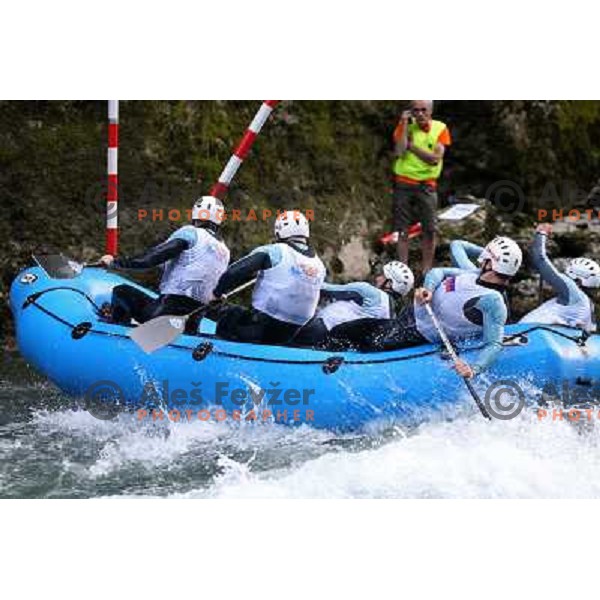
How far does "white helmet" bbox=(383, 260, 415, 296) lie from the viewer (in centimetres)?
875

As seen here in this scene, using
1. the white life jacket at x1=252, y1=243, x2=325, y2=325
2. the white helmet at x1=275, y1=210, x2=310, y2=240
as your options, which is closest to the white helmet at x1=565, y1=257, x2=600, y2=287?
the white life jacket at x1=252, y1=243, x2=325, y2=325

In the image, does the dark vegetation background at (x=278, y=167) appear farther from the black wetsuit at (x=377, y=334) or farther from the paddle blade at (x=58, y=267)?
the black wetsuit at (x=377, y=334)

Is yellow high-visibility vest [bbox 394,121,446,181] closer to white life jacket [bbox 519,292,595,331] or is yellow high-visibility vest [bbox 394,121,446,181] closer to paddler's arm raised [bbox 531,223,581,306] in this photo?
paddler's arm raised [bbox 531,223,581,306]

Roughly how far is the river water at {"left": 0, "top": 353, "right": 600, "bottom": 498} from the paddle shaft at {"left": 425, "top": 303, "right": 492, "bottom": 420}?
8.4 inches

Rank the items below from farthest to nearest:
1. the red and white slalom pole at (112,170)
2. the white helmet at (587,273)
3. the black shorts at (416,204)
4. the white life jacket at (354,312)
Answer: the black shorts at (416,204)
the red and white slalom pole at (112,170)
the white helmet at (587,273)
the white life jacket at (354,312)

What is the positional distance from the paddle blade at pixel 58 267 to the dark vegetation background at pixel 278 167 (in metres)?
2.14

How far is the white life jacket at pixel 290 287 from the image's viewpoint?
825 centimetres

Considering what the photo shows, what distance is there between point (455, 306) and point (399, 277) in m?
0.84

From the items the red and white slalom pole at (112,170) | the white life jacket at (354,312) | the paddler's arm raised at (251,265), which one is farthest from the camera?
the red and white slalom pole at (112,170)

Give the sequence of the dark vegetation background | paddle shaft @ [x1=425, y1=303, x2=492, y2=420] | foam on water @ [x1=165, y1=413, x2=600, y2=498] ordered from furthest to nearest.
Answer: the dark vegetation background, paddle shaft @ [x1=425, y1=303, x2=492, y2=420], foam on water @ [x1=165, y1=413, x2=600, y2=498]

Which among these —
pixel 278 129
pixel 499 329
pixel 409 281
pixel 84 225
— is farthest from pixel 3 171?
pixel 499 329

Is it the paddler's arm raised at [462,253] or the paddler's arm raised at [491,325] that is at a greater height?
the paddler's arm raised at [462,253]

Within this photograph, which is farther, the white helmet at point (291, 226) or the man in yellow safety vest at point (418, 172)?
the man in yellow safety vest at point (418, 172)

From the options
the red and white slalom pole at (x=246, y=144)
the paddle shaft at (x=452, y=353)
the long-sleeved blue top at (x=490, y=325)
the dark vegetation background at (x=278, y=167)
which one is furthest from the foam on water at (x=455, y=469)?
the dark vegetation background at (x=278, y=167)
